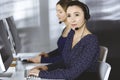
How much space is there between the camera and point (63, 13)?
2391 mm

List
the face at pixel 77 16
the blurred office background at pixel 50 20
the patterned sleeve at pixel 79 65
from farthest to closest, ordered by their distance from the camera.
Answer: the blurred office background at pixel 50 20
the face at pixel 77 16
the patterned sleeve at pixel 79 65

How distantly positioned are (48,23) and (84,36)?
7.02 ft

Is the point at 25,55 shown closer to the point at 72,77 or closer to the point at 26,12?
the point at 72,77

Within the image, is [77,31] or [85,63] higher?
[77,31]

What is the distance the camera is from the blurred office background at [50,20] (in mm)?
3793

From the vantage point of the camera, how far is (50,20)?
3.88m

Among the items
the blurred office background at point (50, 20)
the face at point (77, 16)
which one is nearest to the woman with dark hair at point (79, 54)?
the face at point (77, 16)

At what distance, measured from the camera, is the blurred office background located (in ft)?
12.4

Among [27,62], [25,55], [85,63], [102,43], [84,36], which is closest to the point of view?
[85,63]

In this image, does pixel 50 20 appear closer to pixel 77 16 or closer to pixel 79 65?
pixel 77 16

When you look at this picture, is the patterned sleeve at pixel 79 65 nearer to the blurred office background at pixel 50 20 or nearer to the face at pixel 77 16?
the face at pixel 77 16

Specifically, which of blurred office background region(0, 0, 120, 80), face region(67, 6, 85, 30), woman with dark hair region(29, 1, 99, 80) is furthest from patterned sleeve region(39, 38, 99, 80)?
blurred office background region(0, 0, 120, 80)

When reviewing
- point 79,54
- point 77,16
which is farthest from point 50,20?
point 79,54

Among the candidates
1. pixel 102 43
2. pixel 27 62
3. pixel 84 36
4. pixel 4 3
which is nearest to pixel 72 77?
pixel 84 36
